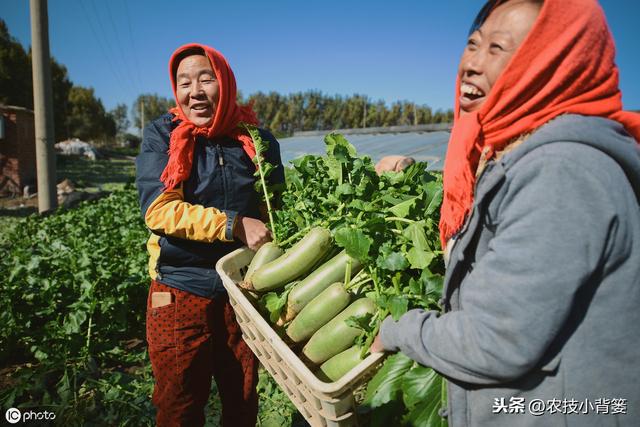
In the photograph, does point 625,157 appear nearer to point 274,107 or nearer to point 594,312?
point 594,312

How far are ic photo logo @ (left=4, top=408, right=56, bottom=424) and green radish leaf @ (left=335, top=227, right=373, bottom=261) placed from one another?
298 centimetres

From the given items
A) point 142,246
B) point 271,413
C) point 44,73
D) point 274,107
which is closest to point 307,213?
point 271,413

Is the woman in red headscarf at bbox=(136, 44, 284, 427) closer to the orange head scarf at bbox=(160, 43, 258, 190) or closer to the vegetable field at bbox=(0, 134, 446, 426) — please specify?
the orange head scarf at bbox=(160, 43, 258, 190)

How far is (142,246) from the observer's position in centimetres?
641

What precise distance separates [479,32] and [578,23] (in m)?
0.30

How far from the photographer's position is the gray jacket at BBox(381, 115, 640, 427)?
1.00 meters

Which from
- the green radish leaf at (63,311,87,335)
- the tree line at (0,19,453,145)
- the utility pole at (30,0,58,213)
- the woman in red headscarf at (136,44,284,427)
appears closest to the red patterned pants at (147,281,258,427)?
the woman in red headscarf at (136,44,284,427)

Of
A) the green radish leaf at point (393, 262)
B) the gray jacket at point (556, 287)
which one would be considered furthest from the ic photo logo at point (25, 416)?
the gray jacket at point (556, 287)

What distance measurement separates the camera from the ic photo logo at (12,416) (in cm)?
300

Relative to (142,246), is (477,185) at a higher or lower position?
higher

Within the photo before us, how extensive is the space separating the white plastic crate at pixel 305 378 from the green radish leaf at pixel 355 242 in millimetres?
507

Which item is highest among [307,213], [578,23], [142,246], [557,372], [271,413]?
[578,23]

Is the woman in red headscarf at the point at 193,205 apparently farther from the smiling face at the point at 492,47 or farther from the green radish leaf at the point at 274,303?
the smiling face at the point at 492,47

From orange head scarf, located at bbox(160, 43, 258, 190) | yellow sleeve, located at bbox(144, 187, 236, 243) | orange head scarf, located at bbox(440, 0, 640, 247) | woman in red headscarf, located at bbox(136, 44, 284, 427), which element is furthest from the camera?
woman in red headscarf, located at bbox(136, 44, 284, 427)
